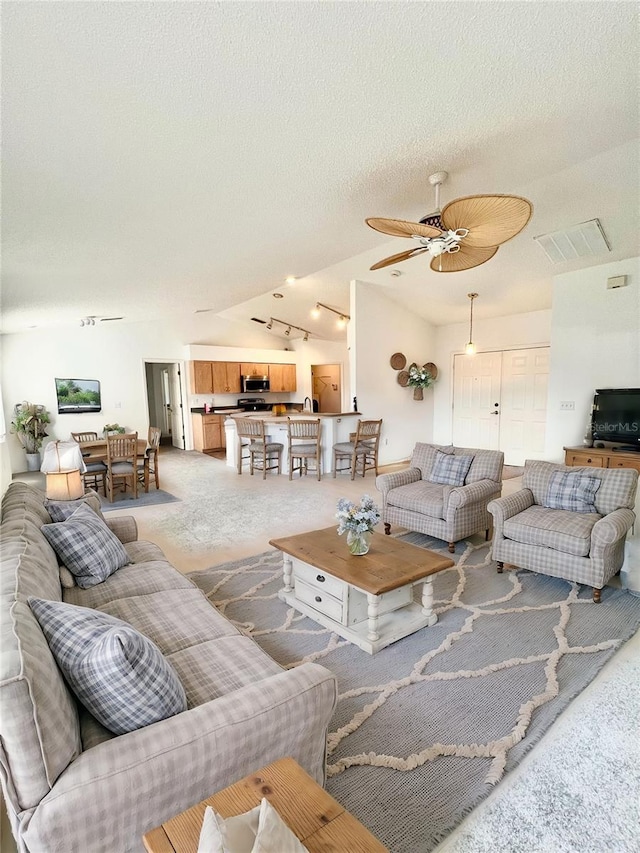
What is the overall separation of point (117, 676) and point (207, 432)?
27.3ft

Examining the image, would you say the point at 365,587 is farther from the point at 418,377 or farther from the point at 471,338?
the point at 471,338

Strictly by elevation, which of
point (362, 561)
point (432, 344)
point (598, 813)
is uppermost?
point (432, 344)

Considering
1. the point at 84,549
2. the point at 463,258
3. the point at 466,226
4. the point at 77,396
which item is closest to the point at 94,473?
the point at 77,396

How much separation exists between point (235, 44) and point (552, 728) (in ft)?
9.32

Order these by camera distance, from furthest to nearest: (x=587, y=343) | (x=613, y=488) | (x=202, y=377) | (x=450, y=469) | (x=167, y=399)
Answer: (x=167, y=399), (x=202, y=377), (x=587, y=343), (x=450, y=469), (x=613, y=488)

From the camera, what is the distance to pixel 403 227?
2486 millimetres

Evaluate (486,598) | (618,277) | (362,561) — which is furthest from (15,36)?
(618,277)

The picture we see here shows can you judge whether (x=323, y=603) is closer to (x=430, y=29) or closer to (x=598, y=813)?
(x=598, y=813)

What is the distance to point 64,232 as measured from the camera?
2508 millimetres

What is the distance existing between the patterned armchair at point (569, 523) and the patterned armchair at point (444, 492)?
0.35 meters

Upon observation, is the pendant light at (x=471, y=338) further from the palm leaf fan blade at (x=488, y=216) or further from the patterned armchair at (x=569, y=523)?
the palm leaf fan blade at (x=488, y=216)

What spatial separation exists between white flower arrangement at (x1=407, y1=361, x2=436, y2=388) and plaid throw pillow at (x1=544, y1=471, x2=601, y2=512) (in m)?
4.47

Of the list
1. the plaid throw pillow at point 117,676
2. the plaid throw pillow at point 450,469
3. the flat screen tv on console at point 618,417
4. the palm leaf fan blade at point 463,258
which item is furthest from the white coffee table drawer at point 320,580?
the flat screen tv on console at point 618,417

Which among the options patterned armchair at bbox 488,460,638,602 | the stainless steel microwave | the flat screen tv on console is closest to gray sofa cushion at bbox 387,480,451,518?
patterned armchair at bbox 488,460,638,602
